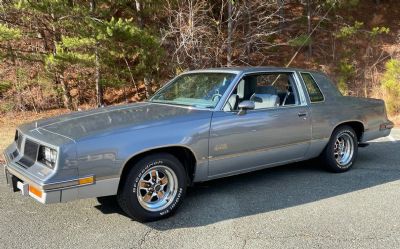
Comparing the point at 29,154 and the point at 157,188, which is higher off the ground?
the point at 29,154

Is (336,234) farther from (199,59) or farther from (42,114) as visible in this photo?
(42,114)

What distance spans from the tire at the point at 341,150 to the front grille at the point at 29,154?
4026 millimetres

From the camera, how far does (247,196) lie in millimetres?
5422

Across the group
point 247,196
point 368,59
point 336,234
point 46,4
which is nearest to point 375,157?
point 247,196

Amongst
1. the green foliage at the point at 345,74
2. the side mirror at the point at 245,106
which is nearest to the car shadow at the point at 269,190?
the side mirror at the point at 245,106

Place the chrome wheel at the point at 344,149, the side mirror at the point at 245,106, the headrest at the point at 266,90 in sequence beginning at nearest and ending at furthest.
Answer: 1. the side mirror at the point at 245,106
2. the headrest at the point at 266,90
3. the chrome wheel at the point at 344,149

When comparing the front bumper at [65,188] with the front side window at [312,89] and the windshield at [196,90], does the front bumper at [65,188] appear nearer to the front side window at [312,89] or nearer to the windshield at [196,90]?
the windshield at [196,90]

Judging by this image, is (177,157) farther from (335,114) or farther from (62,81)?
(62,81)

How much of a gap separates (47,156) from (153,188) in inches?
44.2

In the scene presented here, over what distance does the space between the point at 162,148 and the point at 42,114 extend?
11055 millimetres

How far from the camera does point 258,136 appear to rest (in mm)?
5316

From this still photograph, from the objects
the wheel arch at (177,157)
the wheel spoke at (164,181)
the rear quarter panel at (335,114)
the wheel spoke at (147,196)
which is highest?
the rear quarter panel at (335,114)

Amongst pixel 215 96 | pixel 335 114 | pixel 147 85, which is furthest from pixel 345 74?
pixel 215 96

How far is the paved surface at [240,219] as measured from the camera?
4078mm
